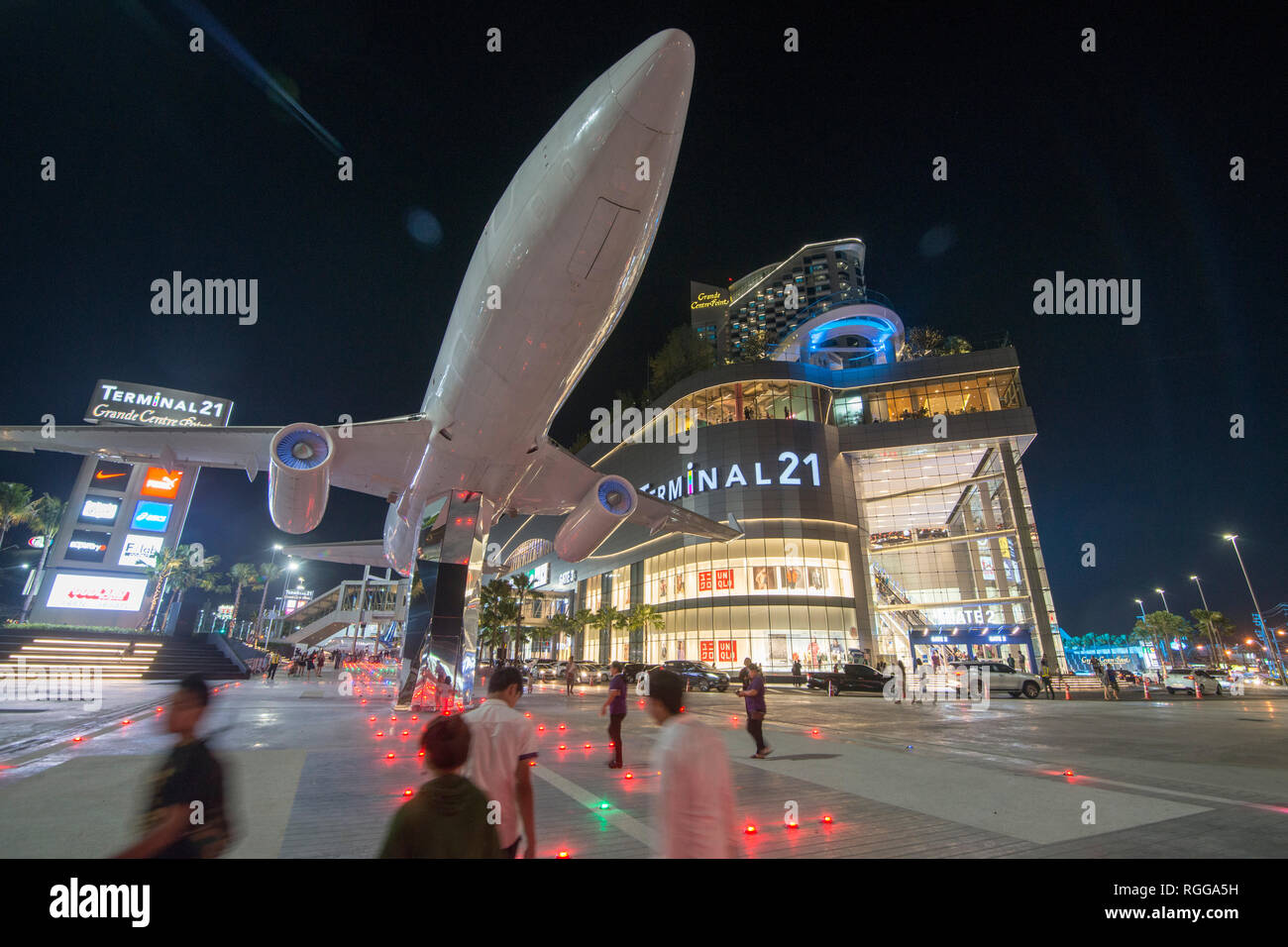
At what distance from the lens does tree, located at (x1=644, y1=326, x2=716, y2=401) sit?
6612 cm

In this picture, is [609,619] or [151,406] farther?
[609,619]

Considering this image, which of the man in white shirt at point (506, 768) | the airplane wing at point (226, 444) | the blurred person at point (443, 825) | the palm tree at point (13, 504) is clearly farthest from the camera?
the palm tree at point (13, 504)

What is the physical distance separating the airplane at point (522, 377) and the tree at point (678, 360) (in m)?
47.6

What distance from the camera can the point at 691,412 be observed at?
57.8 meters

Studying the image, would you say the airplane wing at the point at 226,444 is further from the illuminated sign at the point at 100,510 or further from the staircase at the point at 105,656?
the illuminated sign at the point at 100,510

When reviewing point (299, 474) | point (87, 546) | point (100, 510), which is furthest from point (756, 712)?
point (100, 510)

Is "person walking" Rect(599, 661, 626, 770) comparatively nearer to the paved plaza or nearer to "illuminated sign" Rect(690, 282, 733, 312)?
the paved plaza

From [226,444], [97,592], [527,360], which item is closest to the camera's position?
[527,360]

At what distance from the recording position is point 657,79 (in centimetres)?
682

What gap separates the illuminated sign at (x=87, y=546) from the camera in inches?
1688

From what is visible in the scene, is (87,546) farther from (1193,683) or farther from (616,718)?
(1193,683)

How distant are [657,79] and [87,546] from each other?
195 ft

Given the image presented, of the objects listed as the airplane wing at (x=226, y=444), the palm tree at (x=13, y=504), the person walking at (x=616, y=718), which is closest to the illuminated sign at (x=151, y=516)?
the palm tree at (x=13, y=504)
